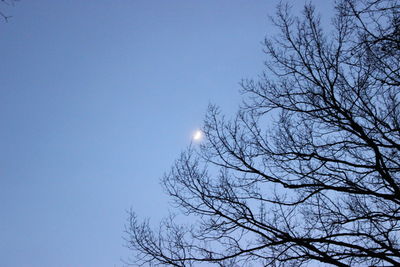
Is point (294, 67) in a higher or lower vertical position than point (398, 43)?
higher

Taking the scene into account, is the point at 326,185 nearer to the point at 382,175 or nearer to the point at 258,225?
the point at 382,175

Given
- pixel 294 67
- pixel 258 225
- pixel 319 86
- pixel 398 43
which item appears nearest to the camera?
pixel 398 43

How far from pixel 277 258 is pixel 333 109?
2632mm

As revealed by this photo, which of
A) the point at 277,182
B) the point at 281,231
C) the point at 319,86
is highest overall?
the point at 319,86

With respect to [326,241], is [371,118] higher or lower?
higher

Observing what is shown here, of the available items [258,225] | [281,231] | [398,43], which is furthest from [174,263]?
[398,43]

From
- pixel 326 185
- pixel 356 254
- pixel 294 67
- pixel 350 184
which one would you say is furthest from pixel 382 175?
pixel 294 67

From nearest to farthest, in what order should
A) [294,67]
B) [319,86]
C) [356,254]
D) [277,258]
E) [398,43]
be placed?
[398,43], [356,254], [277,258], [319,86], [294,67]

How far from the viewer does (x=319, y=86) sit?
5453mm

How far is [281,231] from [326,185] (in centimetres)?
100

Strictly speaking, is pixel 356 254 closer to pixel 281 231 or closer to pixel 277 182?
pixel 281 231

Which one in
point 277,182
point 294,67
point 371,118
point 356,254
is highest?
point 294,67

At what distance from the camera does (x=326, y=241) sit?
14.4ft

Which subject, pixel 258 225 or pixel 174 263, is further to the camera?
pixel 174 263
